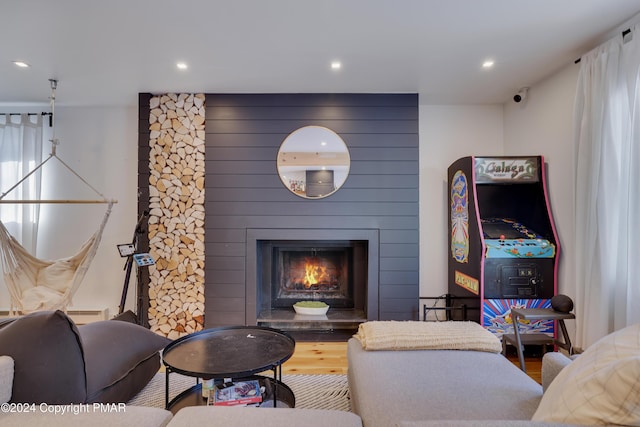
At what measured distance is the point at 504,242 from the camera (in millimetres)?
2410

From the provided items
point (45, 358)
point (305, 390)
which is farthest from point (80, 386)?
point (305, 390)

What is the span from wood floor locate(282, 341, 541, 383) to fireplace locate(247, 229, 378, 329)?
236mm

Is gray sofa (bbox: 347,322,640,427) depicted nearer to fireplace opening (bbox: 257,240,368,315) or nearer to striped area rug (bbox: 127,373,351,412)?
striped area rug (bbox: 127,373,351,412)

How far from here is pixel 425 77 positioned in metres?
2.65

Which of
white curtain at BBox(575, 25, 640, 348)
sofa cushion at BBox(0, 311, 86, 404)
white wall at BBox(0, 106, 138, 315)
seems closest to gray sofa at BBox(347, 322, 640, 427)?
white curtain at BBox(575, 25, 640, 348)

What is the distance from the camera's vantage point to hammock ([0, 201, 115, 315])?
252cm

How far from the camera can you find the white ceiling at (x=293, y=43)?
69.7 inches

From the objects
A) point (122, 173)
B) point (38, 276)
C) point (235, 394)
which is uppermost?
point (122, 173)

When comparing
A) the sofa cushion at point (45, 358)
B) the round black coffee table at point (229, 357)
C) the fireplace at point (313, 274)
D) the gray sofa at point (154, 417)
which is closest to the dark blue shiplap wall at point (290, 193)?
the fireplace at point (313, 274)

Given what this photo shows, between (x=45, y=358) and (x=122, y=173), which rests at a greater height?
(x=122, y=173)

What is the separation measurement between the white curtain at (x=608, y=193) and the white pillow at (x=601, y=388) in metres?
1.17

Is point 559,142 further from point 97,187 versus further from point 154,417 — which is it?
point 97,187

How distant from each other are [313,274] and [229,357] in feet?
5.81

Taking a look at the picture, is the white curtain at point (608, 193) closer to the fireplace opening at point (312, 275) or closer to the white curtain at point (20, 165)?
the fireplace opening at point (312, 275)
